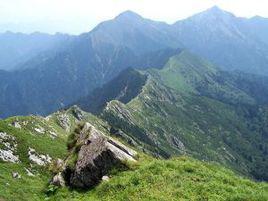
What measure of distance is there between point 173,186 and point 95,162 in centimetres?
855

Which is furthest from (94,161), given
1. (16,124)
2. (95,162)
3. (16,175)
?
(16,124)

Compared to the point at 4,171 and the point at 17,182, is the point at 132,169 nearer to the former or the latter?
the point at 17,182

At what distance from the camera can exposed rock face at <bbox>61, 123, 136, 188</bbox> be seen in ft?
132

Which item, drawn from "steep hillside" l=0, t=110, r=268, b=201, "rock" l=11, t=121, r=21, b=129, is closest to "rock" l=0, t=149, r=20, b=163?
"steep hillside" l=0, t=110, r=268, b=201

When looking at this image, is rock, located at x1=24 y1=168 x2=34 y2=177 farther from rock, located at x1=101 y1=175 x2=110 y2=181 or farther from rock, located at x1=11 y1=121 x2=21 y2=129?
rock, located at x1=11 y1=121 x2=21 y2=129

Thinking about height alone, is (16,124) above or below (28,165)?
below

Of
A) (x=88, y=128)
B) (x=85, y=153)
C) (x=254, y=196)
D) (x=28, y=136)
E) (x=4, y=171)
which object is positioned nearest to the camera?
(x=254, y=196)

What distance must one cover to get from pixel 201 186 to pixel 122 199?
6112mm

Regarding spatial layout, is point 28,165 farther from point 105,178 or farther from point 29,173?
point 105,178

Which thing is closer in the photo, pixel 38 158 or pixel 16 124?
pixel 38 158

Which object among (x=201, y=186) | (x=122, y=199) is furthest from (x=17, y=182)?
(x=201, y=186)

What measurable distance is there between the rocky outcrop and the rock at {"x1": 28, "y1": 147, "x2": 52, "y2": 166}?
21750 millimetres

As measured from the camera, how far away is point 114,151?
40.8 meters

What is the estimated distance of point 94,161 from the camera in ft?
133
